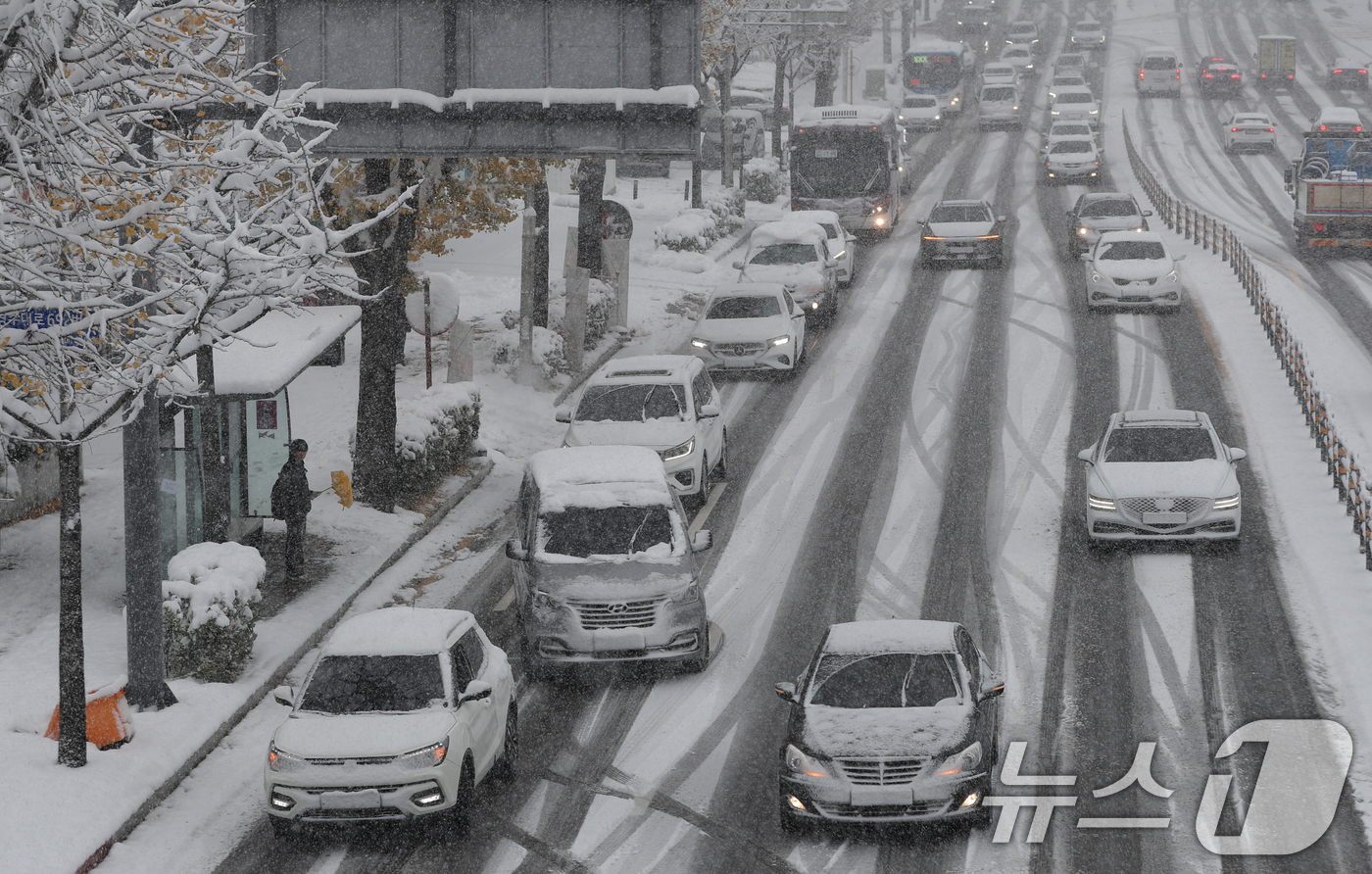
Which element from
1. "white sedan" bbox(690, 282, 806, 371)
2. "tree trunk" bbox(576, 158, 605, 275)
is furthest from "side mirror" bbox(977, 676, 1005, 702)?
"tree trunk" bbox(576, 158, 605, 275)

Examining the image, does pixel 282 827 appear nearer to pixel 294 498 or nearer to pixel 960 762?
pixel 960 762

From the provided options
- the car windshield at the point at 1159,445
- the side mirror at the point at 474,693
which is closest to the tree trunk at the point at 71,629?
the side mirror at the point at 474,693

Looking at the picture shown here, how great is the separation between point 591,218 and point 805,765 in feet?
71.3

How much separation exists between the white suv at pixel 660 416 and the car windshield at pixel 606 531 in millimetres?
4014

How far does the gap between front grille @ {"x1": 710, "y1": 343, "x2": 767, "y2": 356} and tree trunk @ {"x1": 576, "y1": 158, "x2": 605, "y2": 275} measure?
4973mm

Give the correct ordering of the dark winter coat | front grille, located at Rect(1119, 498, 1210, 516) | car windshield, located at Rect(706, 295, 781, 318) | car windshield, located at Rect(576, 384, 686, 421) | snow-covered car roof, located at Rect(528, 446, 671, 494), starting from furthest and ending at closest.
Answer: car windshield, located at Rect(706, 295, 781, 318) → car windshield, located at Rect(576, 384, 686, 421) → front grille, located at Rect(1119, 498, 1210, 516) → the dark winter coat → snow-covered car roof, located at Rect(528, 446, 671, 494)

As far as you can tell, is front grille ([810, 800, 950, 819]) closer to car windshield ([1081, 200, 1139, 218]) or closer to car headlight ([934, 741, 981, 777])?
car headlight ([934, 741, 981, 777])

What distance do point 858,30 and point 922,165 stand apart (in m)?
15.8

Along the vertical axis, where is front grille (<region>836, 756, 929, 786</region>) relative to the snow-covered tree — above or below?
below

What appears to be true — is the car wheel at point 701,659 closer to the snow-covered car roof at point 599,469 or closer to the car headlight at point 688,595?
the car headlight at point 688,595

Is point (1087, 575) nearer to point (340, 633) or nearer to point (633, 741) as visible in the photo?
point (633, 741)

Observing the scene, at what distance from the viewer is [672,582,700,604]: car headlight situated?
15.7 m

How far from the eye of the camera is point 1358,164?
41.8m

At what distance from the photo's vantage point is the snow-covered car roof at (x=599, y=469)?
55.5 ft
